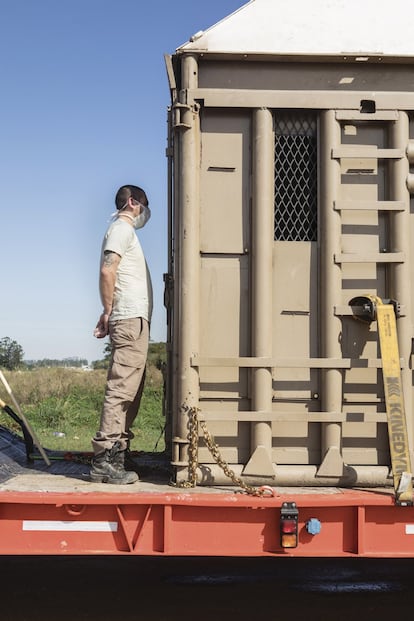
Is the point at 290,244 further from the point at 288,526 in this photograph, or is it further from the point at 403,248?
the point at 288,526

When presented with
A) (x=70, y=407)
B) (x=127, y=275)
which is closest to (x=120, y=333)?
(x=127, y=275)

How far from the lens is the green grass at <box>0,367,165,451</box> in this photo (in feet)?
37.4

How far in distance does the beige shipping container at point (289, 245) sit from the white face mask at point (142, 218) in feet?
1.52

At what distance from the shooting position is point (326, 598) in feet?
15.1

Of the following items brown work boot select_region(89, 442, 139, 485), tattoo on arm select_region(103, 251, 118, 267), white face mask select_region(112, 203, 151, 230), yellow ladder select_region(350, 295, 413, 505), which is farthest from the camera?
white face mask select_region(112, 203, 151, 230)

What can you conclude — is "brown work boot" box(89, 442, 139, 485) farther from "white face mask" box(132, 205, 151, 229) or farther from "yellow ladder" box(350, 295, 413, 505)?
"yellow ladder" box(350, 295, 413, 505)

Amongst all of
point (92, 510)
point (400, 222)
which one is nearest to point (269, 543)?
point (92, 510)

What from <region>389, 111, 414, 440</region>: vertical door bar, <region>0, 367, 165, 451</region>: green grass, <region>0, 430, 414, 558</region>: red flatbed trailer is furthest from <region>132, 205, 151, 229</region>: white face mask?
<region>0, 367, 165, 451</region>: green grass

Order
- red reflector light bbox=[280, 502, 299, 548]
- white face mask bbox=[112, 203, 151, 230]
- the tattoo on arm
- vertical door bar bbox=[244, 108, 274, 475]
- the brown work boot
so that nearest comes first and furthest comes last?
red reflector light bbox=[280, 502, 299, 548]
vertical door bar bbox=[244, 108, 274, 475]
the brown work boot
the tattoo on arm
white face mask bbox=[112, 203, 151, 230]

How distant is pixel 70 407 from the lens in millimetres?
14742

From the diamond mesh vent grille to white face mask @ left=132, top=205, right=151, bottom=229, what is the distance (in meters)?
0.91

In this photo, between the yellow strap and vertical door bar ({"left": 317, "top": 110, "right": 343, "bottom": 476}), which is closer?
the yellow strap

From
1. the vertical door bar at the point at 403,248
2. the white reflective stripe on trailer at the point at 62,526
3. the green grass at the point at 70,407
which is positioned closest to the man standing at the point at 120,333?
the white reflective stripe on trailer at the point at 62,526

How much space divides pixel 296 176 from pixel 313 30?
86 centimetres
